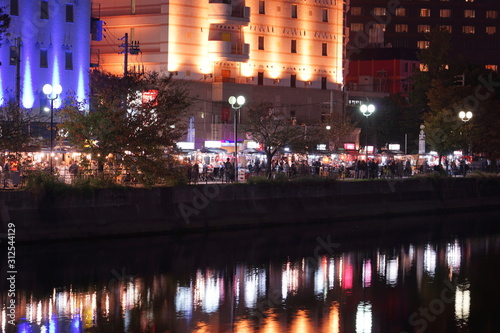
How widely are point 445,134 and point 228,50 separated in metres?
23.0

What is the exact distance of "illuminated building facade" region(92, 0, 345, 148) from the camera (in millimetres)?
89188

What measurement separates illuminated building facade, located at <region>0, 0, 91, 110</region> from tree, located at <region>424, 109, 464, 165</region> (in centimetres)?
3312

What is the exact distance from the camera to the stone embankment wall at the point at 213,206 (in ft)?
138

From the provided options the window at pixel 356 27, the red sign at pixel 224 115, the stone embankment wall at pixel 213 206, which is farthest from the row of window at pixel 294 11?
the window at pixel 356 27

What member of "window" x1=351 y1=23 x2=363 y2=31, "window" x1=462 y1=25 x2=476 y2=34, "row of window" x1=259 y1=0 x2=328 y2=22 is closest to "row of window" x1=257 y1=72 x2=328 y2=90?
"row of window" x1=259 y1=0 x2=328 y2=22

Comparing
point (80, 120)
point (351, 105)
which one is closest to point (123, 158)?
point (80, 120)

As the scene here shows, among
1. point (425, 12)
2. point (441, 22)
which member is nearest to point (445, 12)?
point (441, 22)

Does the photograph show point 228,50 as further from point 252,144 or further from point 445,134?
point 445,134

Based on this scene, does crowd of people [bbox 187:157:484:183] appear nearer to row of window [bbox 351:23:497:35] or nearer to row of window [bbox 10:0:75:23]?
row of window [bbox 10:0:75:23]

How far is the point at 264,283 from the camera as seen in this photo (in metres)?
35.8

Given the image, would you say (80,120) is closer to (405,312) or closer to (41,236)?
(41,236)

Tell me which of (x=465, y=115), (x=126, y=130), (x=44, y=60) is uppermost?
(x=44, y=60)

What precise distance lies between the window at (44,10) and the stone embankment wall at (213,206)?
31321 millimetres

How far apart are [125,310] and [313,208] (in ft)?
87.1
